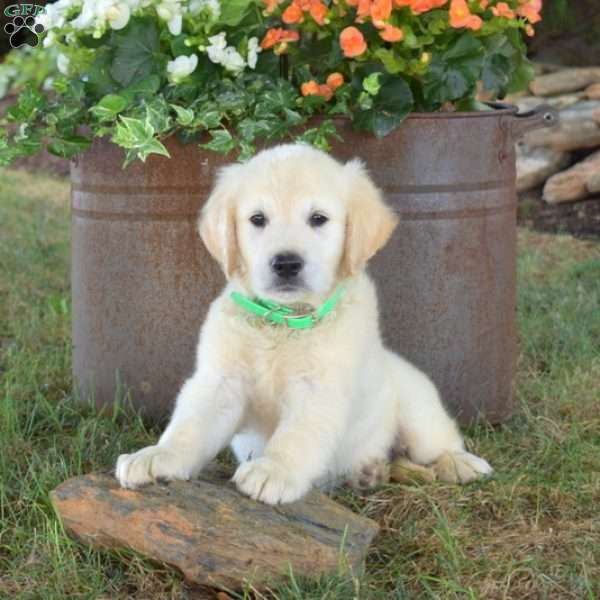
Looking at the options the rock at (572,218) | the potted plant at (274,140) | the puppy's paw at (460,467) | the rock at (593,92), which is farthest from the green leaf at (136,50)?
the rock at (593,92)

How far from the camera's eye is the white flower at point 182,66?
3.09 metres

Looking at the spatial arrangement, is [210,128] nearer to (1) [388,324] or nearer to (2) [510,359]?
(1) [388,324]

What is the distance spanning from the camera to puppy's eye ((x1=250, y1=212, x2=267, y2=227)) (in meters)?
2.52

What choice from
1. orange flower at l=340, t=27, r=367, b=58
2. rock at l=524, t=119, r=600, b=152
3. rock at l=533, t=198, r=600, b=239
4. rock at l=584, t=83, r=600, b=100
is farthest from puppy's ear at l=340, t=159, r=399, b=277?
rock at l=584, t=83, r=600, b=100

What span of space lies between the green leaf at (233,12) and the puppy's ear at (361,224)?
809mm

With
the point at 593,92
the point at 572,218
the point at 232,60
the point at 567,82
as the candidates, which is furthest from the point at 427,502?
the point at 567,82

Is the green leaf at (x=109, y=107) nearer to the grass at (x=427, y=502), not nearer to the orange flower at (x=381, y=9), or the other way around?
the orange flower at (x=381, y=9)

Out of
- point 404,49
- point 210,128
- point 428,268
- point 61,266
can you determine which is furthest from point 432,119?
point 61,266

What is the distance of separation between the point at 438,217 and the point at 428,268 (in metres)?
0.17

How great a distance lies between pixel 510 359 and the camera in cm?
354

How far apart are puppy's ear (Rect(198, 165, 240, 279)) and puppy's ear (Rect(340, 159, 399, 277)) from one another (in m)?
0.28

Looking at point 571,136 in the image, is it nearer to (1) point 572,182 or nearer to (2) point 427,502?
(1) point 572,182

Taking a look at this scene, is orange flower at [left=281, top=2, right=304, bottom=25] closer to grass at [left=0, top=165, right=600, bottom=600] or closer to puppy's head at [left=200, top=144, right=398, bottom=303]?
puppy's head at [left=200, top=144, right=398, bottom=303]

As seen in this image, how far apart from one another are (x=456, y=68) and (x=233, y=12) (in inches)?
28.3
